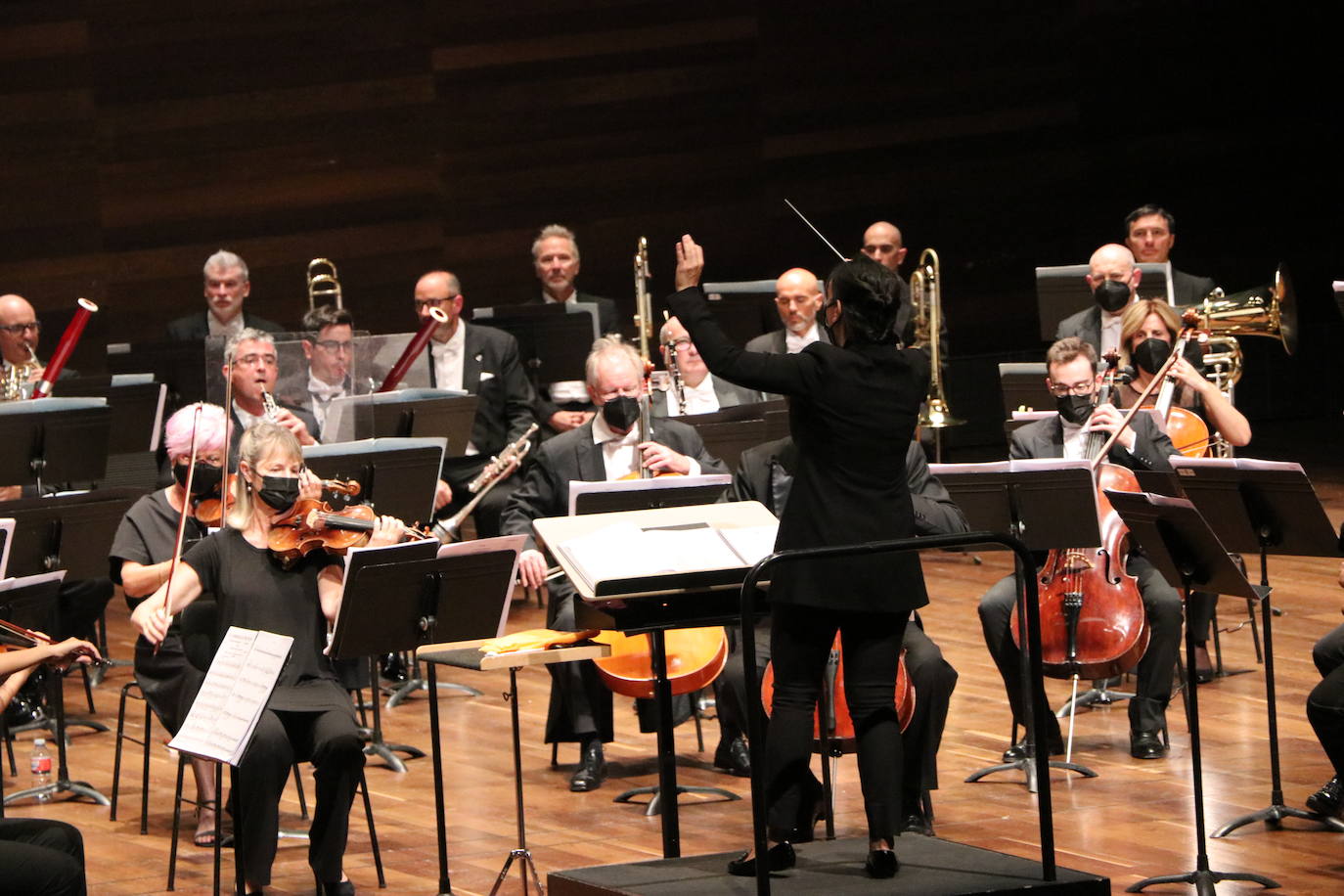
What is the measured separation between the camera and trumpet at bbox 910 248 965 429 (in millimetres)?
7801

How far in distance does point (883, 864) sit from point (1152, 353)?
2.64m

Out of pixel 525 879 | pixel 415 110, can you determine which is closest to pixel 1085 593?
pixel 525 879

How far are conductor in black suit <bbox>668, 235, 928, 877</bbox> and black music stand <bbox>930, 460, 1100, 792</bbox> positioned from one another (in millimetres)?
1177

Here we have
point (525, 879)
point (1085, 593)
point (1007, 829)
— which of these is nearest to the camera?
point (525, 879)

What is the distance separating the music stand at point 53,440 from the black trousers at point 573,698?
1631 mm

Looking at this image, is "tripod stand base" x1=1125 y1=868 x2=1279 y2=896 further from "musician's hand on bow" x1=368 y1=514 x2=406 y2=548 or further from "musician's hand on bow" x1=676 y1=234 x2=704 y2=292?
"musician's hand on bow" x1=368 y1=514 x2=406 y2=548

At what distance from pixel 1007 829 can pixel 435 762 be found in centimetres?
142

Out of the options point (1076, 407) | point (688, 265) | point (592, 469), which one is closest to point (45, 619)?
point (592, 469)

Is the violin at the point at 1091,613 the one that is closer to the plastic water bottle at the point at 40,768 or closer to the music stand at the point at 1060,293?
the music stand at the point at 1060,293

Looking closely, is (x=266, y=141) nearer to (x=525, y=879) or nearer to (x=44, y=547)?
(x=44, y=547)

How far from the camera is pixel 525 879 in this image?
13.2ft

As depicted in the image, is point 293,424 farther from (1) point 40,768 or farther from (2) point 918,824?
(2) point 918,824

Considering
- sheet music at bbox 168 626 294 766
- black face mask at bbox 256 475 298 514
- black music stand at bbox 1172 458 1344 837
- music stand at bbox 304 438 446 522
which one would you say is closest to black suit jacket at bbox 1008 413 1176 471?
black music stand at bbox 1172 458 1344 837

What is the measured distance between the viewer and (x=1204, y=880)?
3965mm
